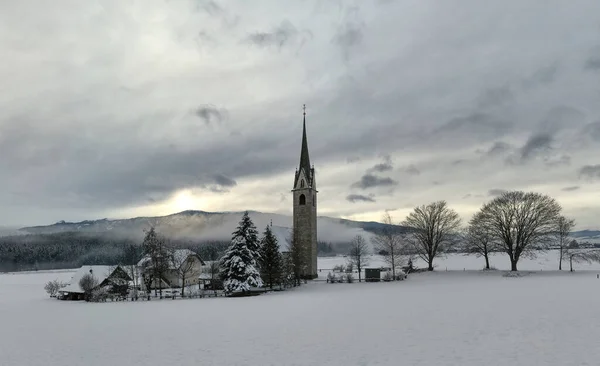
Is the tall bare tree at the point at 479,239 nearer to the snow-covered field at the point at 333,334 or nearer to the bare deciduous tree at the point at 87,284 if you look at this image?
the snow-covered field at the point at 333,334

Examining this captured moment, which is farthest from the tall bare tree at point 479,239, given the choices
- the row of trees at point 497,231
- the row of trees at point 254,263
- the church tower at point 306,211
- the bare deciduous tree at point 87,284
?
the bare deciduous tree at point 87,284

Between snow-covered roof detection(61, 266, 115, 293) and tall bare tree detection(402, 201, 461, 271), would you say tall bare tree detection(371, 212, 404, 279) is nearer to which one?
tall bare tree detection(402, 201, 461, 271)

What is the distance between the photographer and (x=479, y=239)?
62.0m

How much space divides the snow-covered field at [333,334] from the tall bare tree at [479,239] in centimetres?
2779

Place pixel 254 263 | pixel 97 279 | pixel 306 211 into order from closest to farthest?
pixel 254 263
pixel 97 279
pixel 306 211

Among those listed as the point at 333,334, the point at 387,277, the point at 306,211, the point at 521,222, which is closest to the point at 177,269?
the point at 306,211

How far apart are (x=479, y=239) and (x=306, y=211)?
2696 centimetres

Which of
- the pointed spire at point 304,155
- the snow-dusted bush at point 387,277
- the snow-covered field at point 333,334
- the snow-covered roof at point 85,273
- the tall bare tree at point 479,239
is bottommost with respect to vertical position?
the snow-dusted bush at point 387,277

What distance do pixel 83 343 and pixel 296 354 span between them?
1153 cm

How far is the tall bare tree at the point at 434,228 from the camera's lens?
65.6m

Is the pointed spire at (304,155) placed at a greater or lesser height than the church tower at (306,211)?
greater

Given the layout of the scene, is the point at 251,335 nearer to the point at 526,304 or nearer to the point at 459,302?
the point at 459,302

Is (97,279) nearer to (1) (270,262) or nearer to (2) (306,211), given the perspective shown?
(1) (270,262)

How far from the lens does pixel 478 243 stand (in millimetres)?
63562
